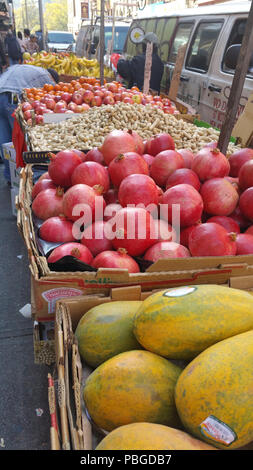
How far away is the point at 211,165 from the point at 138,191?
0.50 metres

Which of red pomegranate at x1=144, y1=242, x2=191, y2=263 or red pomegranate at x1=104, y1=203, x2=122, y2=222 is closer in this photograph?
red pomegranate at x1=144, y1=242, x2=191, y2=263

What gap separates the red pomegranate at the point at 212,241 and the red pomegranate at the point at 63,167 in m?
0.89

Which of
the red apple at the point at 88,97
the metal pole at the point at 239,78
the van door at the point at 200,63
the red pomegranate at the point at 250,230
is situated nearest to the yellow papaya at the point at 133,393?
the red pomegranate at the point at 250,230

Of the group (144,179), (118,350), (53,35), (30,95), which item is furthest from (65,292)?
(53,35)

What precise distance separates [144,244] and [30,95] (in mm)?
4714

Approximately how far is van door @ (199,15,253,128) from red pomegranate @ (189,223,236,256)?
444 centimetres

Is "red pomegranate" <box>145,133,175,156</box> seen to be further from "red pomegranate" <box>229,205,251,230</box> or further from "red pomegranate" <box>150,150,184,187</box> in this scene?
"red pomegranate" <box>229,205,251,230</box>

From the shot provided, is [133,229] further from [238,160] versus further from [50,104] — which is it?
[50,104]

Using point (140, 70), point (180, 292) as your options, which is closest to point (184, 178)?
point (180, 292)

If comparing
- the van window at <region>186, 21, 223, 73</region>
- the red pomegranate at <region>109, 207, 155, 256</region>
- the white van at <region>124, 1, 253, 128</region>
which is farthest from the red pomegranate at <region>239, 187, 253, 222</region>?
the van window at <region>186, 21, 223, 73</region>

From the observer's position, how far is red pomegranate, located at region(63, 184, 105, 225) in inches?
72.9

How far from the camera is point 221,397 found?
0.92 meters

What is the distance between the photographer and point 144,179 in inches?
73.2
